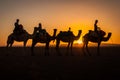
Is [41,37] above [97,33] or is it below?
below

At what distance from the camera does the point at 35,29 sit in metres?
29.4

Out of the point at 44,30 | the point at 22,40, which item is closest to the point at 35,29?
the point at 44,30

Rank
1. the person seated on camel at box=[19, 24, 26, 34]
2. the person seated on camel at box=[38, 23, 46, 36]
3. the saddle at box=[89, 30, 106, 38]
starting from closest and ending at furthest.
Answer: the person seated on camel at box=[38, 23, 46, 36] < the saddle at box=[89, 30, 106, 38] < the person seated on camel at box=[19, 24, 26, 34]

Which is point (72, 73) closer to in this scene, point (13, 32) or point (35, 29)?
point (35, 29)

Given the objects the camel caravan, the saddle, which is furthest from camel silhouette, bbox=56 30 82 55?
the saddle

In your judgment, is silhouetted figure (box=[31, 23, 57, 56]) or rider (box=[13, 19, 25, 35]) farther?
rider (box=[13, 19, 25, 35])

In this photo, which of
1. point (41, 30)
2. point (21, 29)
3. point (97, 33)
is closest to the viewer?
point (41, 30)

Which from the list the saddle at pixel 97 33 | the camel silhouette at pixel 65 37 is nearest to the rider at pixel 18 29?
the camel silhouette at pixel 65 37

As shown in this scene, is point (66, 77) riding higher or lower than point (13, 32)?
lower

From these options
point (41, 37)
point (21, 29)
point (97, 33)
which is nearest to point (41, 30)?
point (41, 37)

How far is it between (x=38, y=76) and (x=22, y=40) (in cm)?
1781

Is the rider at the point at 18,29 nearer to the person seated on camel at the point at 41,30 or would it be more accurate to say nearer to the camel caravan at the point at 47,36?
the camel caravan at the point at 47,36

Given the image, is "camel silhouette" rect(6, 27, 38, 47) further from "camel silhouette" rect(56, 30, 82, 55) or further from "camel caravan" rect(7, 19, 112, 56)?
"camel silhouette" rect(56, 30, 82, 55)

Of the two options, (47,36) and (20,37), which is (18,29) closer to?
(20,37)
